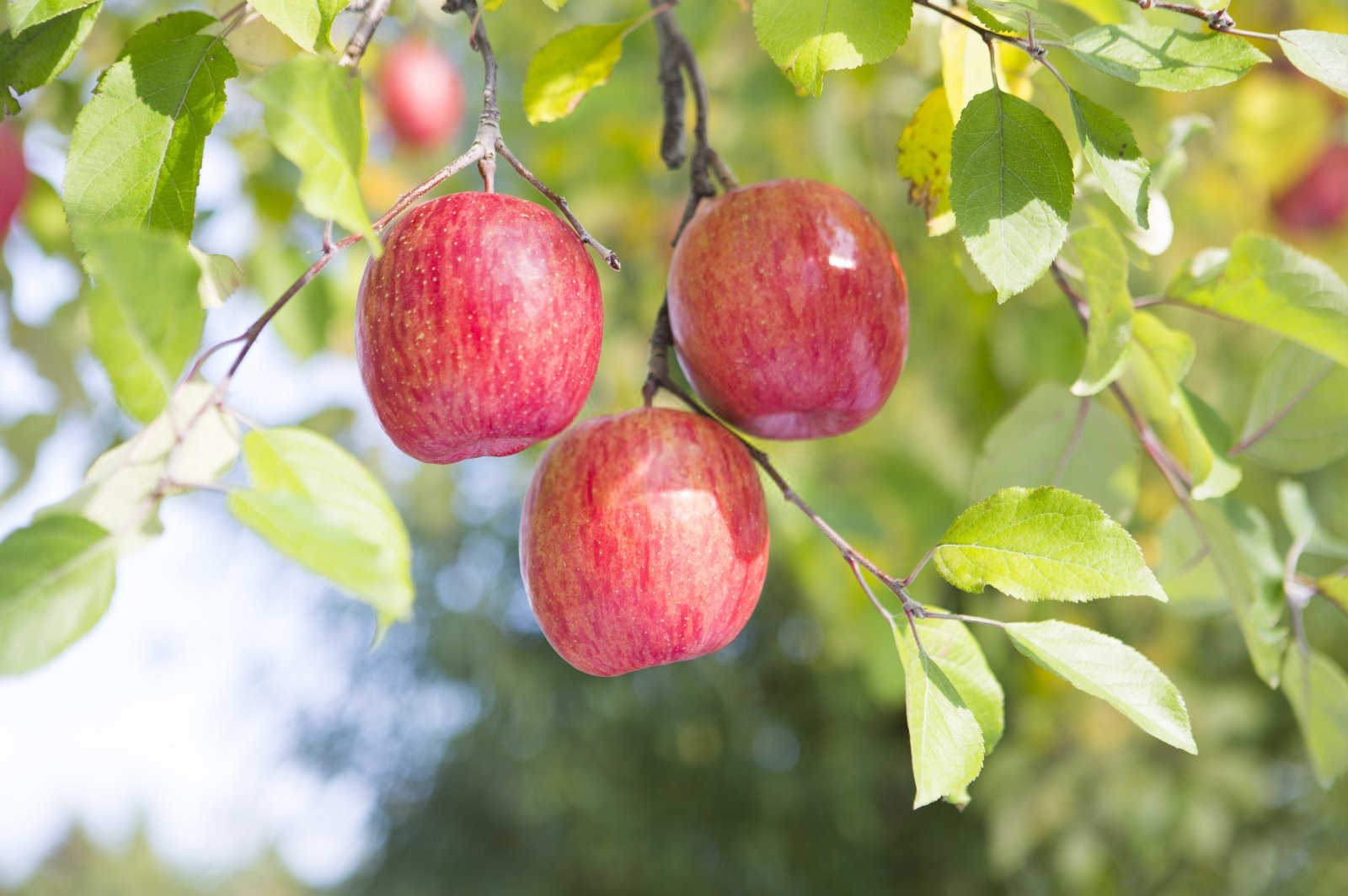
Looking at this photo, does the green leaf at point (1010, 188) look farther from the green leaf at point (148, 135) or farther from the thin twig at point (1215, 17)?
the green leaf at point (148, 135)

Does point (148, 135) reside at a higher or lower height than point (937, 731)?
higher

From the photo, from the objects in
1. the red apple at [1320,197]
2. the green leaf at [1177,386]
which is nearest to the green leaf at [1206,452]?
the green leaf at [1177,386]

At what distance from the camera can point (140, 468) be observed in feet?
1.11

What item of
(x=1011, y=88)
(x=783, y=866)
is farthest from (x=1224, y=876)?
(x=1011, y=88)

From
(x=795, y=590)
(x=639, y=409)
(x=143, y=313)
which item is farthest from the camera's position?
(x=795, y=590)

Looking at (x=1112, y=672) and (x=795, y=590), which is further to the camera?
(x=795, y=590)

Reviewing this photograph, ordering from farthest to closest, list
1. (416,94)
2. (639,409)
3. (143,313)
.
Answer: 1. (416,94)
2. (639,409)
3. (143,313)

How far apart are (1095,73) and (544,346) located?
1.86 feet

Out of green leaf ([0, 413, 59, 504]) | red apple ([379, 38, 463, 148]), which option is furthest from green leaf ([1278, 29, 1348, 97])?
red apple ([379, 38, 463, 148])

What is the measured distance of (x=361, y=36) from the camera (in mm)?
387

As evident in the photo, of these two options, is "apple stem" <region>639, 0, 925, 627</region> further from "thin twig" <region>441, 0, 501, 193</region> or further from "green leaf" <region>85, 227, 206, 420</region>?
"green leaf" <region>85, 227, 206, 420</region>

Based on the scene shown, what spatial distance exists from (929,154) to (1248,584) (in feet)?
0.92

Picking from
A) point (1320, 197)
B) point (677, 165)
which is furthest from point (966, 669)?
point (1320, 197)

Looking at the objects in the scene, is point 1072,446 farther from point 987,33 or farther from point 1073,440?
point 987,33
